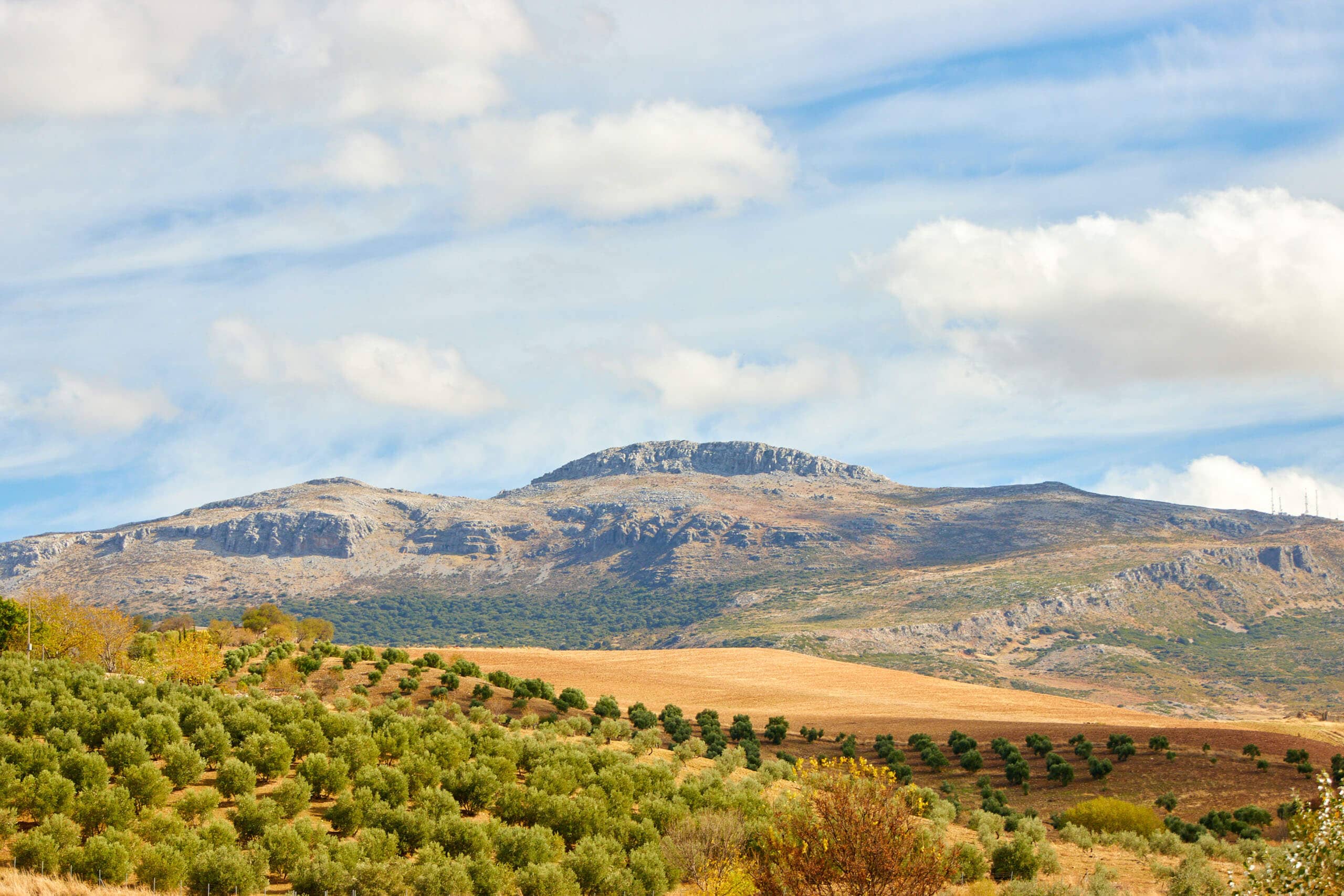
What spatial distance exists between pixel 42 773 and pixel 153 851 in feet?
16.6

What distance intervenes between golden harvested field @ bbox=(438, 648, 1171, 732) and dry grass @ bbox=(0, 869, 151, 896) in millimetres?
50280

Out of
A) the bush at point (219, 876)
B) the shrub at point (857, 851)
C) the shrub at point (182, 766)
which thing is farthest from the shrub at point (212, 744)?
the shrub at point (857, 851)

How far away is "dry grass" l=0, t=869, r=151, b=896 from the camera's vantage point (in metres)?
18.8

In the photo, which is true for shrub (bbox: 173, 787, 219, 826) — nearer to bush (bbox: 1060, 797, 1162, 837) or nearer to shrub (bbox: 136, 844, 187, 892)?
shrub (bbox: 136, 844, 187, 892)

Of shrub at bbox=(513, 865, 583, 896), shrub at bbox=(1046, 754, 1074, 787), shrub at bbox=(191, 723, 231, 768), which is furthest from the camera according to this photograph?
shrub at bbox=(1046, 754, 1074, 787)

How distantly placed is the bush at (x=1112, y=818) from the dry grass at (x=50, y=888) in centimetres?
3074

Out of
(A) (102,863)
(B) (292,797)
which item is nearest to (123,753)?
(B) (292,797)

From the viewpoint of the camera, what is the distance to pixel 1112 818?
38.3 m

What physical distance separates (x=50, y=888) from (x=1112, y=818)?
34710 millimetres

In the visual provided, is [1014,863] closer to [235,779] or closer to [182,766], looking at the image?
[235,779]

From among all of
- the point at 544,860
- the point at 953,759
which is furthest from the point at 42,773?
the point at 953,759

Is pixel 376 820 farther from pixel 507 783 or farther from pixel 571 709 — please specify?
pixel 571 709

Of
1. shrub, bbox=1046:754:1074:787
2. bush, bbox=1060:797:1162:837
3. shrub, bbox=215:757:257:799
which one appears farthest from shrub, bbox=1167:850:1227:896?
shrub, bbox=215:757:257:799

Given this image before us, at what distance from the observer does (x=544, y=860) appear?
24.4 m
